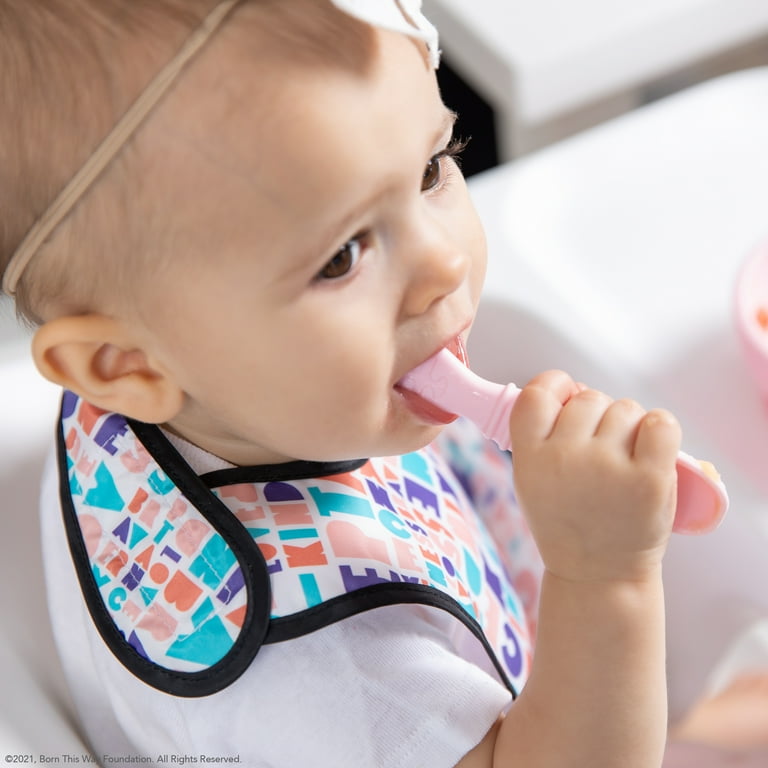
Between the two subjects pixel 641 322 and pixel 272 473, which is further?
pixel 641 322

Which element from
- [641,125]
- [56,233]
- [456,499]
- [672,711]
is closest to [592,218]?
[641,125]

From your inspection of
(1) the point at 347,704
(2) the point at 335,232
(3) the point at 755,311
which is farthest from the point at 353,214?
(3) the point at 755,311

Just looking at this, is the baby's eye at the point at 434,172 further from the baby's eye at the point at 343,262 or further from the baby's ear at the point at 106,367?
the baby's ear at the point at 106,367

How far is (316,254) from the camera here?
1.60 ft

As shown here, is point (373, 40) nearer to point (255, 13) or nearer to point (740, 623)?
point (255, 13)

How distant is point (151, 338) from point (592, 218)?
1.53ft

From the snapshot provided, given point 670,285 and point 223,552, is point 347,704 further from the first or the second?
point 670,285

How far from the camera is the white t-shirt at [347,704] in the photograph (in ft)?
1.80

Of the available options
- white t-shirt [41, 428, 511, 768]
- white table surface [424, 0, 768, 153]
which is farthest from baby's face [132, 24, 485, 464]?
white table surface [424, 0, 768, 153]

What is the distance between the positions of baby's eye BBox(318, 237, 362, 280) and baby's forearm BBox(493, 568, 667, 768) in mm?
209

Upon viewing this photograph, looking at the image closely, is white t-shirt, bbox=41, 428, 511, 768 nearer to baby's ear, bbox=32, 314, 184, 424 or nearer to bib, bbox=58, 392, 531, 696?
bib, bbox=58, 392, 531, 696

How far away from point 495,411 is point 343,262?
0.13 meters

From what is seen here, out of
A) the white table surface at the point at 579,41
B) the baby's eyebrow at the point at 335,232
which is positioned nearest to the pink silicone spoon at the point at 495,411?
the baby's eyebrow at the point at 335,232

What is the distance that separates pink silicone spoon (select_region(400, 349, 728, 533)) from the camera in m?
0.55
